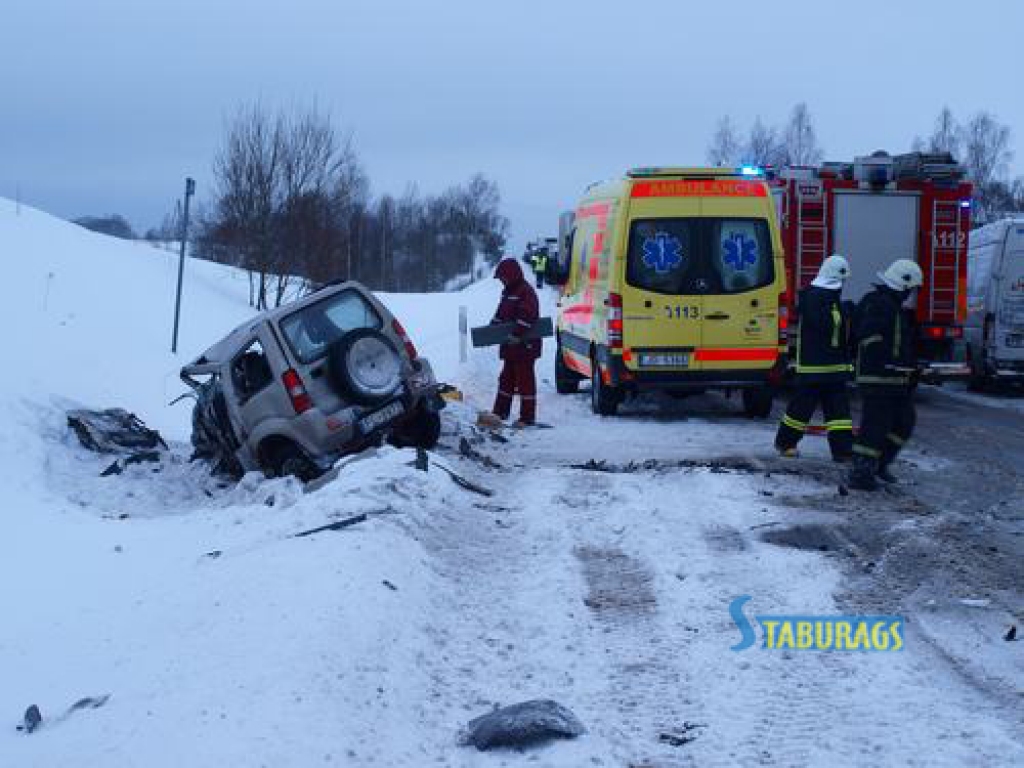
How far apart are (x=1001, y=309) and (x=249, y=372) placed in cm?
1315

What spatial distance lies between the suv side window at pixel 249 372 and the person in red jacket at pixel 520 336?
347 cm

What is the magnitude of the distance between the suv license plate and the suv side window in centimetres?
95

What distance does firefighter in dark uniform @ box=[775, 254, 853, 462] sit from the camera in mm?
10383

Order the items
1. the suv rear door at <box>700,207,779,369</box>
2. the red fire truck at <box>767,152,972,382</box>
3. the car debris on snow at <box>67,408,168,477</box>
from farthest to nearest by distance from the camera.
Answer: the red fire truck at <box>767,152,972,382</box> < the suv rear door at <box>700,207,779,369</box> < the car debris on snow at <box>67,408,168,477</box>

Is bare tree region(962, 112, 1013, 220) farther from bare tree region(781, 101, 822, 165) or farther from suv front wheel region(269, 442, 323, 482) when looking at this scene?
suv front wheel region(269, 442, 323, 482)

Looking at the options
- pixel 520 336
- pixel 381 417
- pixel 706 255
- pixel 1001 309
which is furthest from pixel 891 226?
pixel 381 417

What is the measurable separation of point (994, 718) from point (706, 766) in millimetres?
1233

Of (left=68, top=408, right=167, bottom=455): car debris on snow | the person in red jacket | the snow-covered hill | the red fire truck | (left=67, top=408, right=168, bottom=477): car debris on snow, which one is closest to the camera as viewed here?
the snow-covered hill

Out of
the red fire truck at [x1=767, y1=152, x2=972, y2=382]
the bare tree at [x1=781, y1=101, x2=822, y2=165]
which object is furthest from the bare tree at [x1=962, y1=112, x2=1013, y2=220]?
the red fire truck at [x1=767, y1=152, x2=972, y2=382]

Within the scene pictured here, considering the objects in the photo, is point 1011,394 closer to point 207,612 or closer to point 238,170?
point 207,612

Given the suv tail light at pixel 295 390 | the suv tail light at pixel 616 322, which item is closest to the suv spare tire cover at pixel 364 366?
the suv tail light at pixel 295 390

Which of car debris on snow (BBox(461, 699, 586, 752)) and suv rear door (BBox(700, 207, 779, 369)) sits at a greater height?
suv rear door (BBox(700, 207, 779, 369))

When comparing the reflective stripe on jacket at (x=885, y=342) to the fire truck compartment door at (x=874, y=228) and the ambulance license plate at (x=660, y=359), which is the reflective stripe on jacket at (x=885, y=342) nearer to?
the ambulance license plate at (x=660, y=359)

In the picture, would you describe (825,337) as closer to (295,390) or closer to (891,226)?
(295,390)
